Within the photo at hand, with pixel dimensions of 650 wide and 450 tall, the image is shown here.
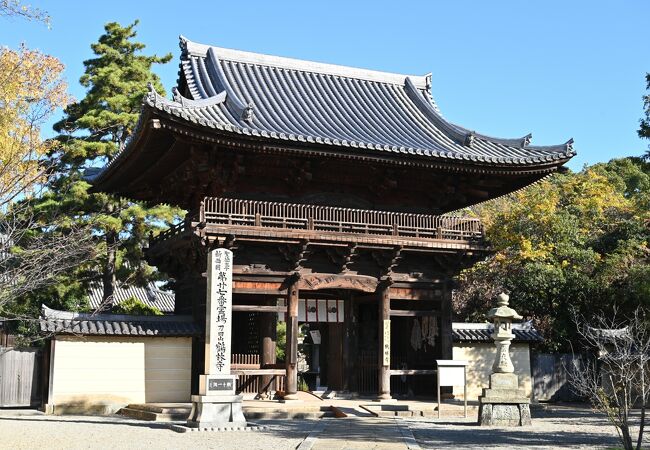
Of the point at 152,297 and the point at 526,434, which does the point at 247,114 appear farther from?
Result: the point at 152,297

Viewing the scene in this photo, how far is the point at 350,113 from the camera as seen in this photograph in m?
23.8

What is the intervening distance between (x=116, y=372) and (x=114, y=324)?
123 centimetres

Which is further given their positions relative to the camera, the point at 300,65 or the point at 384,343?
the point at 300,65

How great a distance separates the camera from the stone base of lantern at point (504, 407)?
1717 centimetres

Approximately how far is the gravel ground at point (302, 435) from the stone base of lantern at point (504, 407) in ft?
1.23

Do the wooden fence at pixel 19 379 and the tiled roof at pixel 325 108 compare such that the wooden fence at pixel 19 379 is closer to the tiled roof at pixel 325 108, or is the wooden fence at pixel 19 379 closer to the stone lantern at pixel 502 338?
the tiled roof at pixel 325 108

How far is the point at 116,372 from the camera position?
20.3 m

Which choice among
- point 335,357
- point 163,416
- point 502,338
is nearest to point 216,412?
point 163,416

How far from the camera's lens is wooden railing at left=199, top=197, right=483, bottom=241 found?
19562mm

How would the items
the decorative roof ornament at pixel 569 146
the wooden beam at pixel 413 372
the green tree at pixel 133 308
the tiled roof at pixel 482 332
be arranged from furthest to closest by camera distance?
the green tree at pixel 133 308, the tiled roof at pixel 482 332, the decorative roof ornament at pixel 569 146, the wooden beam at pixel 413 372

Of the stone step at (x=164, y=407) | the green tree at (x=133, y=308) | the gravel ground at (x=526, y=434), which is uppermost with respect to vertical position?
the green tree at (x=133, y=308)

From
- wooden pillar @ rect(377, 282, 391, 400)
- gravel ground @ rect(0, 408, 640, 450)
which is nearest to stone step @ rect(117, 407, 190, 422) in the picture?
gravel ground @ rect(0, 408, 640, 450)

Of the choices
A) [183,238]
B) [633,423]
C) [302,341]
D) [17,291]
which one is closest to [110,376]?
[183,238]

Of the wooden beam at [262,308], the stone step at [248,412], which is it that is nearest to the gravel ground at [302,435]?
the stone step at [248,412]
